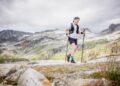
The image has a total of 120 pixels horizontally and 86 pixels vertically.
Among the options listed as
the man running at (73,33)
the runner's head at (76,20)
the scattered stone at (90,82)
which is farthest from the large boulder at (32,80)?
the runner's head at (76,20)

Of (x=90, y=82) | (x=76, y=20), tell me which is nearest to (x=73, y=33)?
(x=76, y=20)

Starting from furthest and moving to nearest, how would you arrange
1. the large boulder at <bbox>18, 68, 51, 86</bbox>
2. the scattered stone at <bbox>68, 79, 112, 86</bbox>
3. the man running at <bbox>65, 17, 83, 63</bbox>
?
1. the man running at <bbox>65, 17, 83, 63</bbox>
2. the scattered stone at <bbox>68, 79, 112, 86</bbox>
3. the large boulder at <bbox>18, 68, 51, 86</bbox>

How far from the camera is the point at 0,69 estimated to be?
434 inches

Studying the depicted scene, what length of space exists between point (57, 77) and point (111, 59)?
2.25 metres

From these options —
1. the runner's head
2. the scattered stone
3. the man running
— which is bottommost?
the scattered stone

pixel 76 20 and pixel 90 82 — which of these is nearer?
pixel 90 82

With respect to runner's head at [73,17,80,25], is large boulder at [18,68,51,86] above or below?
below

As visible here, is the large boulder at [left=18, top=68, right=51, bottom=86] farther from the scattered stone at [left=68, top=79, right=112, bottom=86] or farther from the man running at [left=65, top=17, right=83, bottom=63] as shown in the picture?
the man running at [left=65, top=17, right=83, bottom=63]

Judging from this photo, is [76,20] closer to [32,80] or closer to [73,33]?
[73,33]

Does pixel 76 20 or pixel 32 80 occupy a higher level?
pixel 76 20

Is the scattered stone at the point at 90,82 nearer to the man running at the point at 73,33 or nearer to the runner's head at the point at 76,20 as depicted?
the man running at the point at 73,33

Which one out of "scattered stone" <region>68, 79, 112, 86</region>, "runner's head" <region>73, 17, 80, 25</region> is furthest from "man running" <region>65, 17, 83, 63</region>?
"scattered stone" <region>68, 79, 112, 86</region>

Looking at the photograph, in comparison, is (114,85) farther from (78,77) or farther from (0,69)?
(0,69)

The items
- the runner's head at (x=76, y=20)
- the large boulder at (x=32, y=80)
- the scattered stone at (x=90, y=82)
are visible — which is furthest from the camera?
the runner's head at (x=76, y=20)
